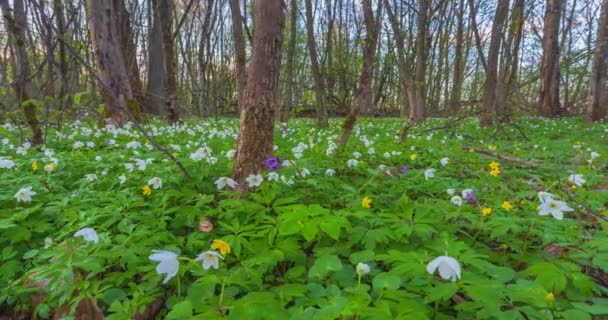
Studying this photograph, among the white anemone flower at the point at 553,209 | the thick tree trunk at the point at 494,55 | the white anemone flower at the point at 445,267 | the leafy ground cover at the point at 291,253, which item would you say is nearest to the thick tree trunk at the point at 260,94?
the leafy ground cover at the point at 291,253

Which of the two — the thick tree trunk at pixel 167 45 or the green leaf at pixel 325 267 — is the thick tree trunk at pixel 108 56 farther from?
the green leaf at pixel 325 267

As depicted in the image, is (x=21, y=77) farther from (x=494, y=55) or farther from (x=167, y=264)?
(x=494, y=55)

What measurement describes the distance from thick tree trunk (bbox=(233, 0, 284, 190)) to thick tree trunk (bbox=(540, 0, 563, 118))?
44.4ft

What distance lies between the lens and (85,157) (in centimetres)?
345

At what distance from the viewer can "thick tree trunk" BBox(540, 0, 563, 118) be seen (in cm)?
1205

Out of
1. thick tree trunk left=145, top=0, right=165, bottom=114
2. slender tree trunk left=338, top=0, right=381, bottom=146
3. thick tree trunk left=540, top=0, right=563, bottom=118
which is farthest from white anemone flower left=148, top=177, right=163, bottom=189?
thick tree trunk left=540, top=0, right=563, bottom=118

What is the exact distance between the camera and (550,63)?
41.8ft

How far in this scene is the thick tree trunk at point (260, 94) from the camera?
238 centimetres

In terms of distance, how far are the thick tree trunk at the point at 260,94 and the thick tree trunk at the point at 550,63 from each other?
13.5 m

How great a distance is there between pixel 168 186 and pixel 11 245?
3.03ft

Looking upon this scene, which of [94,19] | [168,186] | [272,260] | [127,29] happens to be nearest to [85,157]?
[168,186]

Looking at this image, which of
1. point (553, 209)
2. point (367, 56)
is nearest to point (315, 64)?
point (367, 56)

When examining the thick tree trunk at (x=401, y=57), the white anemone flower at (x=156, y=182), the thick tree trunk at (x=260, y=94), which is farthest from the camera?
the thick tree trunk at (x=401, y=57)

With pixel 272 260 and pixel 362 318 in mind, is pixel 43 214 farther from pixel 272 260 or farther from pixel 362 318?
pixel 362 318
